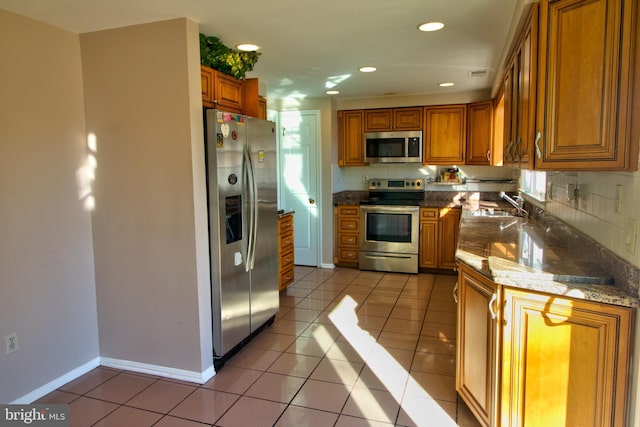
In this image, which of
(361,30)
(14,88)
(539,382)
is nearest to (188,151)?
(14,88)

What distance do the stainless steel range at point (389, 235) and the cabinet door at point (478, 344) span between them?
3.00 metres

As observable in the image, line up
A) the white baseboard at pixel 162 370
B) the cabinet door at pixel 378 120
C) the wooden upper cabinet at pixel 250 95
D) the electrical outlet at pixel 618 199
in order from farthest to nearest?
the cabinet door at pixel 378 120 < the wooden upper cabinet at pixel 250 95 < the white baseboard at pixel 162 370 < the electrical outlet at pixel 618 199

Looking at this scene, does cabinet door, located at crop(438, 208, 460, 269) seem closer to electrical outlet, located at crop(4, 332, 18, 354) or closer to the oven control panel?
the oven control panel

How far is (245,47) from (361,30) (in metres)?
0.91

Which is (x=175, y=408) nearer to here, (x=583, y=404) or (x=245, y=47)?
(x=583, y=404)

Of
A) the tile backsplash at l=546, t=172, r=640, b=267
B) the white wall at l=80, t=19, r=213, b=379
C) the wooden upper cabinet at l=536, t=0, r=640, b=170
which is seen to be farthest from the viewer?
the white wall at l=80, t=19, r=213, b=379

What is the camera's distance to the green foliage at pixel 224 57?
9.25ft

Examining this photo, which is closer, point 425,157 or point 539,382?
point 539,382

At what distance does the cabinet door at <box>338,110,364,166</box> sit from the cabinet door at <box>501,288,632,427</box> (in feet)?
13.2

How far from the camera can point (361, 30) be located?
277 cm

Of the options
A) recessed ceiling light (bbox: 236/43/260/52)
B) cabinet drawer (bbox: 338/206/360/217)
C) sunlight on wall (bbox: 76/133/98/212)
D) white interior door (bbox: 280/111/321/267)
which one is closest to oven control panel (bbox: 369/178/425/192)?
cabinet drawer (bbox: 338/206/360/217)

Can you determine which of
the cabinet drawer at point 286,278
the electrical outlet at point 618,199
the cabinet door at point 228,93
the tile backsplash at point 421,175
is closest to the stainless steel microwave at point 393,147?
the tile backsplash at point 421,175

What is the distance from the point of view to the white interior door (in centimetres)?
559

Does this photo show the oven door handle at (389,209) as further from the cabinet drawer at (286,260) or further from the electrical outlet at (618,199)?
the electrical outlet at (618,199)
